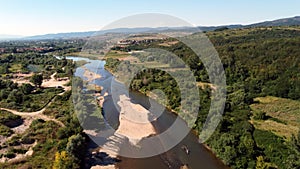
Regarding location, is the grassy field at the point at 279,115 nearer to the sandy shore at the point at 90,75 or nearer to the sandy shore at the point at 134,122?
the sandy shore at the point at 134,122

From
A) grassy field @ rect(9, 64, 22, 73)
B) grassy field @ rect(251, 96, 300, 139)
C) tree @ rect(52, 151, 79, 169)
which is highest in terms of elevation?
tree @ rect(52, 151, 79, 169)

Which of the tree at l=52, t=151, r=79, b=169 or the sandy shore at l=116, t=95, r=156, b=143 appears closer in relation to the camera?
the tree at l=52, t=151, r=79, b=169

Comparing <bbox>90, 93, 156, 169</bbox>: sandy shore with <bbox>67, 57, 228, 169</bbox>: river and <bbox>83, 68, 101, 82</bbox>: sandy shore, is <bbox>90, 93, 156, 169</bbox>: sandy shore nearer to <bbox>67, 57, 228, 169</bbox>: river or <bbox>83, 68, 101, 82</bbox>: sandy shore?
<bbox>67, 57, 228, 169</bbox>: river

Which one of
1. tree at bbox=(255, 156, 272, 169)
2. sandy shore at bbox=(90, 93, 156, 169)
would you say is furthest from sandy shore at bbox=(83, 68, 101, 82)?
tree at bbox=(255, 156, 272, 169)

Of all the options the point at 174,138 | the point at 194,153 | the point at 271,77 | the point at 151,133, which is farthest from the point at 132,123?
the point at 271,77

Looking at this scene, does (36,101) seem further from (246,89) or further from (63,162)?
(246,89)

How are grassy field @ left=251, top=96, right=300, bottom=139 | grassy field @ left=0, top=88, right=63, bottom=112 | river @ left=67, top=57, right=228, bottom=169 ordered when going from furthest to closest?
grassy field @ left=0, top=88, right=63, bottom=112
grassy field @ left=251, top=96, right=300, bottom=139
river @ left=67, top=57, right=228, bottom=169

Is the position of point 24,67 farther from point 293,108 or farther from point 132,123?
point 293,108

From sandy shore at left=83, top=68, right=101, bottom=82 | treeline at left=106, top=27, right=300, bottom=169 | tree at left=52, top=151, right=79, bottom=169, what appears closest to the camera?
tree at left=52, top=151, right=79, bottom=169

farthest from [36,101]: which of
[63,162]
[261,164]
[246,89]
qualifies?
[261,164]
